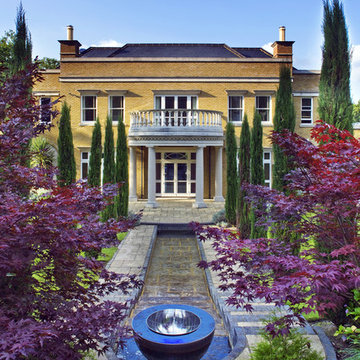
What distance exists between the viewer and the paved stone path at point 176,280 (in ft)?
24.9

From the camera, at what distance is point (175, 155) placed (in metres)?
24.2

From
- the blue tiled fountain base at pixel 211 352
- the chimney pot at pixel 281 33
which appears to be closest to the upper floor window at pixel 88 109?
the chimney pot at pixel 281 33

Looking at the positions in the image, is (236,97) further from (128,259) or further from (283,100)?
(128,259)

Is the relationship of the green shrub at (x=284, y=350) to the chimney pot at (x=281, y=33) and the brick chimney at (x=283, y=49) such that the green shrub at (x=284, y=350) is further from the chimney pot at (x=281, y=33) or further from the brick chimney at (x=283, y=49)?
the chimney pot at (x=281, y=33)

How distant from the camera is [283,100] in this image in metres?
10.6

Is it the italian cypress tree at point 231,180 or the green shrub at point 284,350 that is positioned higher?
the italian cypress tree at point 231,180

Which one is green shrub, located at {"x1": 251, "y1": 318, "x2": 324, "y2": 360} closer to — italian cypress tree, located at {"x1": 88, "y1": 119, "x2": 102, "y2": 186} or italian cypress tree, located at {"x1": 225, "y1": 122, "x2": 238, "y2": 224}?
italian cypress tree, located at {"x1": 88, "y1": 119, "x2": 102, "y2": 186}

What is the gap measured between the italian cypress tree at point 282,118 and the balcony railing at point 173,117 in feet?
32.4

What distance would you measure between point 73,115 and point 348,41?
1854 cm

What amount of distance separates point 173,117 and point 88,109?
642cm

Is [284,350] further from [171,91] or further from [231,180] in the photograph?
[171,91]

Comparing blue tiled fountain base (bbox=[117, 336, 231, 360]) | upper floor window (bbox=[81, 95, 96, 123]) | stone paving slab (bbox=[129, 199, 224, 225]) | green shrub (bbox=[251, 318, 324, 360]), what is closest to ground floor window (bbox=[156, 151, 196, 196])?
stone paving slab (bbox=[129, 199, 224, 225])

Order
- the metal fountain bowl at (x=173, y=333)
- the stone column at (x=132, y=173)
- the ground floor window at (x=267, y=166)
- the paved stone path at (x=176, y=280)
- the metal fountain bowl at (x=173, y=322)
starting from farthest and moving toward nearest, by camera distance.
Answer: the ground floor window at (x=267, y=166) → the stone column at (x=132, y=173) → the paved stone path at (x=176, y=280) → the metal fountain bowl at (x=173, y=322) → the metal fountain bowl at (x=173, y=333)

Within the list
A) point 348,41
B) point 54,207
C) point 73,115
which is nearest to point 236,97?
point 73,115
